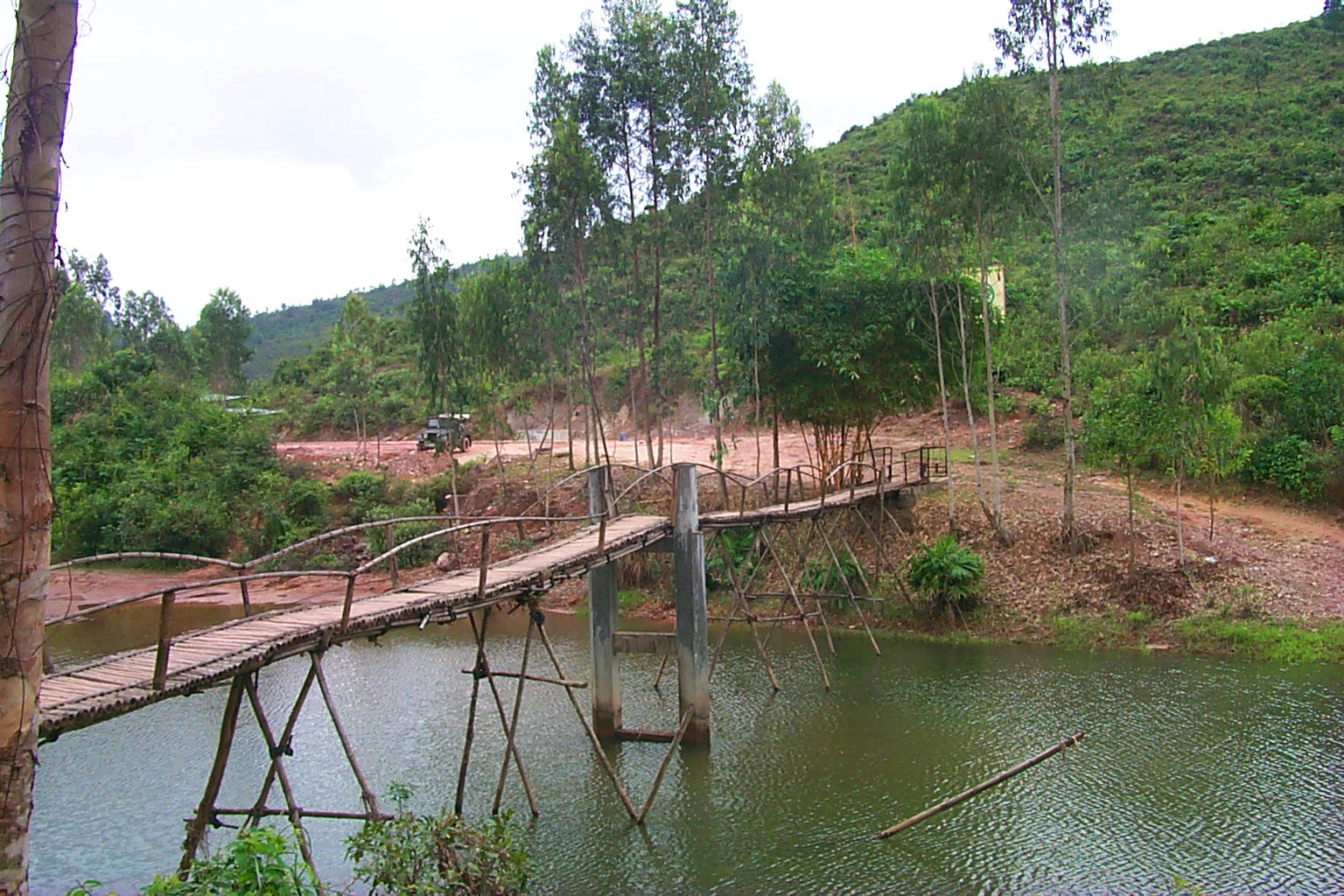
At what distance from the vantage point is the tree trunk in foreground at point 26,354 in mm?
5016

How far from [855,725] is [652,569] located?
1028 centimetres

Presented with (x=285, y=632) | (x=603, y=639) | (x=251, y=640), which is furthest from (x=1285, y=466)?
(x=251, y=640)

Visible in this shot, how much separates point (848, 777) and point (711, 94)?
53.0 ft

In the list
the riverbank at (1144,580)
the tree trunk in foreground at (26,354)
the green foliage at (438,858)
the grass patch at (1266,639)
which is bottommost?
the grass patch at (1266,639)

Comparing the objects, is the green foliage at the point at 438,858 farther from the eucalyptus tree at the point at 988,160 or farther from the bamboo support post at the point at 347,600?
the eucalyptus tree at the point at 988,160

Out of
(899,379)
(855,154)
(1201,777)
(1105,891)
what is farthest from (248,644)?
(855,154)

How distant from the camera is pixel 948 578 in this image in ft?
66.8

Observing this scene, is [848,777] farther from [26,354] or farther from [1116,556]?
[1116,556]

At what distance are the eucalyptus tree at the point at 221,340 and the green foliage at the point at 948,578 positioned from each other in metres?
48.3

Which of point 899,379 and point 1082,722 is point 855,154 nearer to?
point 899,379

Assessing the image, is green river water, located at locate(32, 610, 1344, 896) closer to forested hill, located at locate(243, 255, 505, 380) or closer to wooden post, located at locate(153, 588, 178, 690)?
wooden post, located at locate(153, 588, 178, 690)

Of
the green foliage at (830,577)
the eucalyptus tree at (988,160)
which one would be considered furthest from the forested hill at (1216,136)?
the green foliage at (830,577)

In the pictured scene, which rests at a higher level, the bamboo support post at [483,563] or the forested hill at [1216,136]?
the forested hill at [1216,136]

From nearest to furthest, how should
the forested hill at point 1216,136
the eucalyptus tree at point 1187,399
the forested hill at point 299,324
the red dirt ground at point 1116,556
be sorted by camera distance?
1. the eucalyptus tree at point 1187,399
2. the red dirt ground at point 1116,556
3. the forested hill at point 1216,136
4. the forested hill at point 299,324
